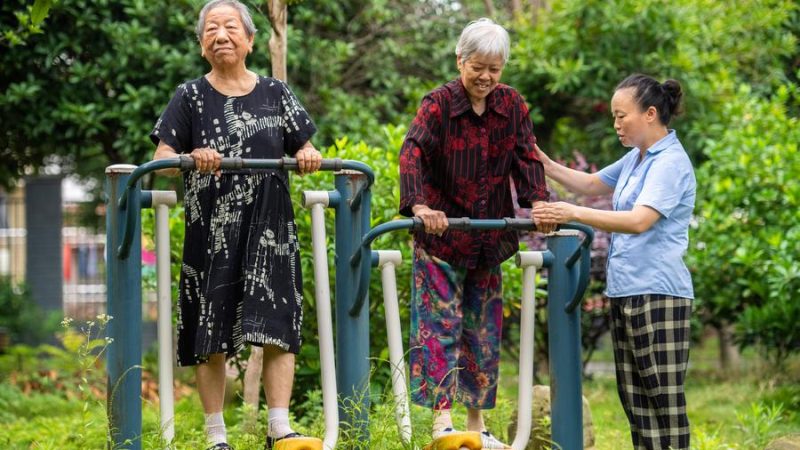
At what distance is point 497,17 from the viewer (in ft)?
26.3

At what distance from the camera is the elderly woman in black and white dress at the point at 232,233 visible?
3.37 meters

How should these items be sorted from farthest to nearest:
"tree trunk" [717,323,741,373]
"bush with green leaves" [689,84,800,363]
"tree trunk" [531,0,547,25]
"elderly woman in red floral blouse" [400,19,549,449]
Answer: "tree trunk" [717,323,741,373] → "tree trunk" [531,0,547,25] → "bush with green leaves" [689,84,800,363] → "elderly woman in red floral blouse" [400,19,549,449]

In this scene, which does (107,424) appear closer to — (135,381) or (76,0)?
(135,381)

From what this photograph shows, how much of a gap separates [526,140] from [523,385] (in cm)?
80

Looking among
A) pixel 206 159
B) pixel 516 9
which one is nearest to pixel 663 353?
pixel 206 159

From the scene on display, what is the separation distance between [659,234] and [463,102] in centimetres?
74

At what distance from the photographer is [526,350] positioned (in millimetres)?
3662

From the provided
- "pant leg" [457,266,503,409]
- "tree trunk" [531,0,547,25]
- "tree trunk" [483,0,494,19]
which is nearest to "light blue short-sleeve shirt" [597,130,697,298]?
"pant leg" [457,266,503,409]

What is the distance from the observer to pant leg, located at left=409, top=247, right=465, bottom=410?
3.50 m

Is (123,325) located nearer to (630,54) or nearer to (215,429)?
(215,429)

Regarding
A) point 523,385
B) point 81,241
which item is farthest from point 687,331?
point 81,241

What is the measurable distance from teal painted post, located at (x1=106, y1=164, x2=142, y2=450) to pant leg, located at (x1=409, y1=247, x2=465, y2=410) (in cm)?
86

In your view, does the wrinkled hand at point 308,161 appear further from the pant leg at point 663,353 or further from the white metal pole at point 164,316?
the pant leg at point 663,353

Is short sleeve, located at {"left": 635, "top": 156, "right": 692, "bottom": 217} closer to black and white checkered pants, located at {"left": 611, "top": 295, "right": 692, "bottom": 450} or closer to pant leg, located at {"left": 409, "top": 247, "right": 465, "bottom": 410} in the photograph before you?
black and white checkered pants, located at {"left": 611, "top": 295, "right": 692, "bottom": 450}
